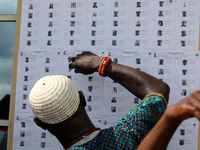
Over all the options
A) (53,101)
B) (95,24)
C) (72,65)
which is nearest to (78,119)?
(53,101)

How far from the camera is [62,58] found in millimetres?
1228

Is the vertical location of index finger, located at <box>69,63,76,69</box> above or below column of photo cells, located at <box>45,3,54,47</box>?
below

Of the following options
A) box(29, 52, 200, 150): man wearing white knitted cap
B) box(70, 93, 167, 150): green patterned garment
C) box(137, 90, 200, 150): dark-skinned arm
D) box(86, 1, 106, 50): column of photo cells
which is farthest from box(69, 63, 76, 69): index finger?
box(137, 90, 200, 150): dark-skinned arm

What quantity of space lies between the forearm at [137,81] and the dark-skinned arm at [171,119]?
44cm

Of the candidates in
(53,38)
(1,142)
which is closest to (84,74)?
(53,38)

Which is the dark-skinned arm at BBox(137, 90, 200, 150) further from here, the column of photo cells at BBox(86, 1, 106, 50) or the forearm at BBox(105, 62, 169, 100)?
the column of photo cells at BBox(86, 1, 106, 50)

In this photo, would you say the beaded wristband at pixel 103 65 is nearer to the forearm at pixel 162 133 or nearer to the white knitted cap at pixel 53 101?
the white knitted cap at pixel 53 101

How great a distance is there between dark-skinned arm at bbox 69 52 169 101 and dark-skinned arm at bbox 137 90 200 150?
443 millimetres

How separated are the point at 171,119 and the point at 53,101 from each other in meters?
0.45

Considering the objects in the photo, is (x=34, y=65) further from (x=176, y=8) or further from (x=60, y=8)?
(x=176, y=8)

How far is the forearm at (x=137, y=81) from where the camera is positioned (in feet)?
2.98

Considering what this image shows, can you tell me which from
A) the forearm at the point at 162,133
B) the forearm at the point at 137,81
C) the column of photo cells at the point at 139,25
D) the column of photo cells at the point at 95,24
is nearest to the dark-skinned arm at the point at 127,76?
the forearm at the point at 137,81

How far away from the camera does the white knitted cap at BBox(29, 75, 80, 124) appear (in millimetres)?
719

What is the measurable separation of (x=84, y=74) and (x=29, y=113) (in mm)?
482
